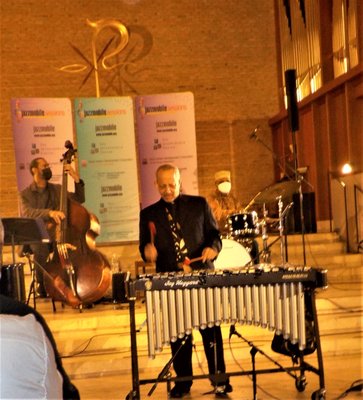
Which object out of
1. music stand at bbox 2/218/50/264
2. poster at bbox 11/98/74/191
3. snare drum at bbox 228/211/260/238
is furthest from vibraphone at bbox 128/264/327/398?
poster at bbox 11/98/74/191

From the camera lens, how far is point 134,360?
4.17 m

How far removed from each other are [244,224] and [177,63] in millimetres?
6135

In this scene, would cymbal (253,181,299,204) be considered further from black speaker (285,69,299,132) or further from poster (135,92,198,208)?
poster (135,92,198,208)

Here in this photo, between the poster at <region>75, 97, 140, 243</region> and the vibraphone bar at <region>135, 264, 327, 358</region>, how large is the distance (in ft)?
15.4

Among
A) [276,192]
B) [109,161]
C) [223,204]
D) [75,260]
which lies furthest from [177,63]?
[75,260]

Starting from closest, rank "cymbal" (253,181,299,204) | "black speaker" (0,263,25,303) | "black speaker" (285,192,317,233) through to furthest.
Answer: "black speaker" (0,263,25,303)
"cymbal" (253,181,299,204)
"black speaker" (285,192,317,233)

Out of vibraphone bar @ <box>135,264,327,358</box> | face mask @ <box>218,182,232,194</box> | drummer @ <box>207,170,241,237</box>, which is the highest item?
face mask @ <box>218,182,232,194</box>

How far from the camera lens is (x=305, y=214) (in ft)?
33.1

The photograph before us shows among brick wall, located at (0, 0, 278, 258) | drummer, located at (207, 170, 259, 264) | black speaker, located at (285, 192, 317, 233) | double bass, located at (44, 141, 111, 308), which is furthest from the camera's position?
brick wall, located at (0, 0, 278, 258)

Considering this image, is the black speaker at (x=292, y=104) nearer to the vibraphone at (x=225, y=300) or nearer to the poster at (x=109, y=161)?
the poster at (x=109, y=161)

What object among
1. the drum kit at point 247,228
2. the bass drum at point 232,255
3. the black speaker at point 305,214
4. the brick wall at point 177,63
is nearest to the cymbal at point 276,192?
the drum kit at point 247,228

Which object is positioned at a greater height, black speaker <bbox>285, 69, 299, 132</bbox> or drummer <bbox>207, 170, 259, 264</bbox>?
black speaker <bbox>285, 69, 299, 132</bbox>

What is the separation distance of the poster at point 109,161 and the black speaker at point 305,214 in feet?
8.61

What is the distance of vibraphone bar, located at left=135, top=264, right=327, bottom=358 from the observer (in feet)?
13.2
